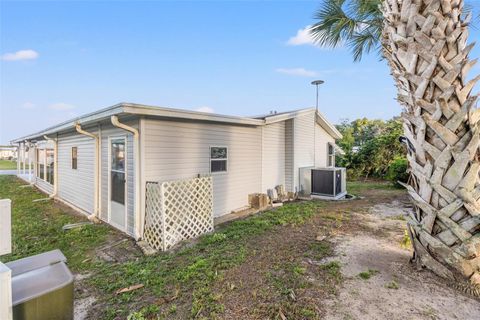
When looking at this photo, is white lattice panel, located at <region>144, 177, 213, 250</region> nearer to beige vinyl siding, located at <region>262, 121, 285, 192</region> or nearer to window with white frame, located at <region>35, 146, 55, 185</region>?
beige vinyl siding, located at <region>262, 121, 285, 192</region>

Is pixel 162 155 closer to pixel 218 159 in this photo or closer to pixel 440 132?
pixel 218 159

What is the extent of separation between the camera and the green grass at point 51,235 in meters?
4.40

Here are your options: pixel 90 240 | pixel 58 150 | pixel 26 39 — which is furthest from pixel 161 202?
pixel 26 39

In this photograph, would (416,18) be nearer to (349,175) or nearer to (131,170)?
(131,170)

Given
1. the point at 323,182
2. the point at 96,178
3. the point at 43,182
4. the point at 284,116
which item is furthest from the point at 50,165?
the point at 323,182

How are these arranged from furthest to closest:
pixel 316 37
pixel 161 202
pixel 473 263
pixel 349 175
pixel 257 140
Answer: pixel 349 175, pixel 257 140, pixel 316 37, pixel 161 202, pixel 473 263

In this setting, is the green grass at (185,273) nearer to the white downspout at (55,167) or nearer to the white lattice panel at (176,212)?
the white lattice panel at (176,212)

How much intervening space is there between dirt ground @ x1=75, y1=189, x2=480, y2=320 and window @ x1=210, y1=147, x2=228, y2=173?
2645 mm

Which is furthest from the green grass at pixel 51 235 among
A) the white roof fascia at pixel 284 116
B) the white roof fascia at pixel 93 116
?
the white roof fascia at pixel 284 116

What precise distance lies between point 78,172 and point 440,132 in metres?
9.14

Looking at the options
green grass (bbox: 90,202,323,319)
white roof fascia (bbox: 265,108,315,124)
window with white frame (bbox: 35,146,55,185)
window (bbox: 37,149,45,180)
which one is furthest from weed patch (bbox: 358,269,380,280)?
window (bbox: 37,149,45,180)

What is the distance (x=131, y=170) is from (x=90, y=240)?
5.58 ft

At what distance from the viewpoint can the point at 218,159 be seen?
6711 millimetres

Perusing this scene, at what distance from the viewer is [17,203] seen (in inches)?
346
